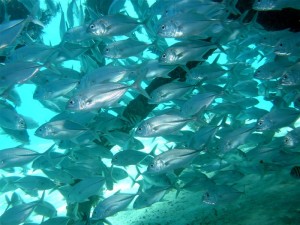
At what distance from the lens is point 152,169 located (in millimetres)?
4051

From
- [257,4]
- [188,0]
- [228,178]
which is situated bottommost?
[228,178]

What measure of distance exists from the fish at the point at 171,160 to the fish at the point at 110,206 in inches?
30.3

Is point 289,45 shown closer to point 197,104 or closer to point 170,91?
point 197,104

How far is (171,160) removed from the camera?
13.1ft

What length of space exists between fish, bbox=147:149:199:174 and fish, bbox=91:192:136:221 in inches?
30.3

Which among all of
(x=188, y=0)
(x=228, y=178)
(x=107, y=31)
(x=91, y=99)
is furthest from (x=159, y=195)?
(x=188, y=0)

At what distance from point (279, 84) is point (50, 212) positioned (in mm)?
5141

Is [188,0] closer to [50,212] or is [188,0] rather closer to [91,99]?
[91,99]

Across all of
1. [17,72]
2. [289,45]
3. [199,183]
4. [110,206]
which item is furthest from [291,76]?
[17,72]

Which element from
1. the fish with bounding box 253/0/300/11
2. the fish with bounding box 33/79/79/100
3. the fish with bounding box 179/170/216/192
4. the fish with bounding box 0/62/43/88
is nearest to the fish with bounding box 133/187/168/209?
the fish with bounding box 179/170/216/192

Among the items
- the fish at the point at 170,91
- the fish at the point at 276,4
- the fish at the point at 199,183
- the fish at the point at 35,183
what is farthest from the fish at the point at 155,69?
the fish at the point at 35,183

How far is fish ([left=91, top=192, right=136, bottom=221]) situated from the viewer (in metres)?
4.30

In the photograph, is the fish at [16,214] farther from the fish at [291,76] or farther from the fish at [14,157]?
the fish at [291,76]

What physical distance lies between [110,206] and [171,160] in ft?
4.34
